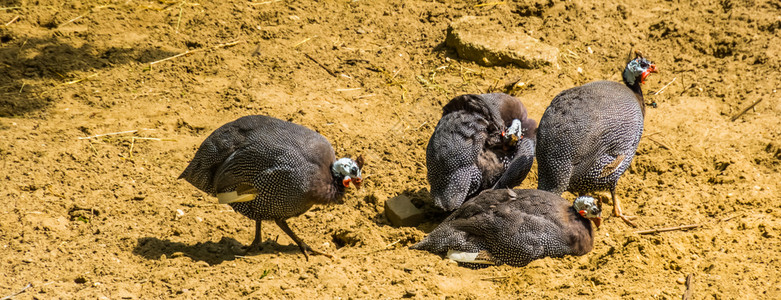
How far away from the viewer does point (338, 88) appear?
22.1 feet

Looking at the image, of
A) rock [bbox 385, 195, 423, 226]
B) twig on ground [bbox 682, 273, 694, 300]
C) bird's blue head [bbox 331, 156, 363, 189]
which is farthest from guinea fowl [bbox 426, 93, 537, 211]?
twig on ground [bbox 682, 273, 694, 300]

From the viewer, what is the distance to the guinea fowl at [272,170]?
4.53 metres

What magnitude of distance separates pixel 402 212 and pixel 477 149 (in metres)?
0.73

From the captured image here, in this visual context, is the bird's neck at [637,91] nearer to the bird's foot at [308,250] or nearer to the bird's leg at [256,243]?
the bird's foot at [308,250]

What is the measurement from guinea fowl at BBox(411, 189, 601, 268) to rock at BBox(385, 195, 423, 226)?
1.43ft

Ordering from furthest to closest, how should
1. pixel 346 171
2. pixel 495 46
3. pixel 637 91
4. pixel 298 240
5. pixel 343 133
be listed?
1. pixel 495 46
2. pixel 343 133
3. pixel 637 91
4. pixel 298 240
5. pixel 346 171

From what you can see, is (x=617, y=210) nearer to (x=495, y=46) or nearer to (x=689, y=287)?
(x=689, y=287)

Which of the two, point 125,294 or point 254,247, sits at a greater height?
point 125,294

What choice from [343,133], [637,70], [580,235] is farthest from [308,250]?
[637,70]

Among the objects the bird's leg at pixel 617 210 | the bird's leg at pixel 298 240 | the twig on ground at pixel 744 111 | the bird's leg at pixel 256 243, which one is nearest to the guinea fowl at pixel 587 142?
the bird's leg at pixel 617 210

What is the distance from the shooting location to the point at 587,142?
504 cm

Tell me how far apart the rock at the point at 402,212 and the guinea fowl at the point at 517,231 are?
1.43ft

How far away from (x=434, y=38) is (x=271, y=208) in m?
3.52

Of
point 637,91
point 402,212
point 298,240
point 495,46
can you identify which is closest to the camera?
point 298,240
